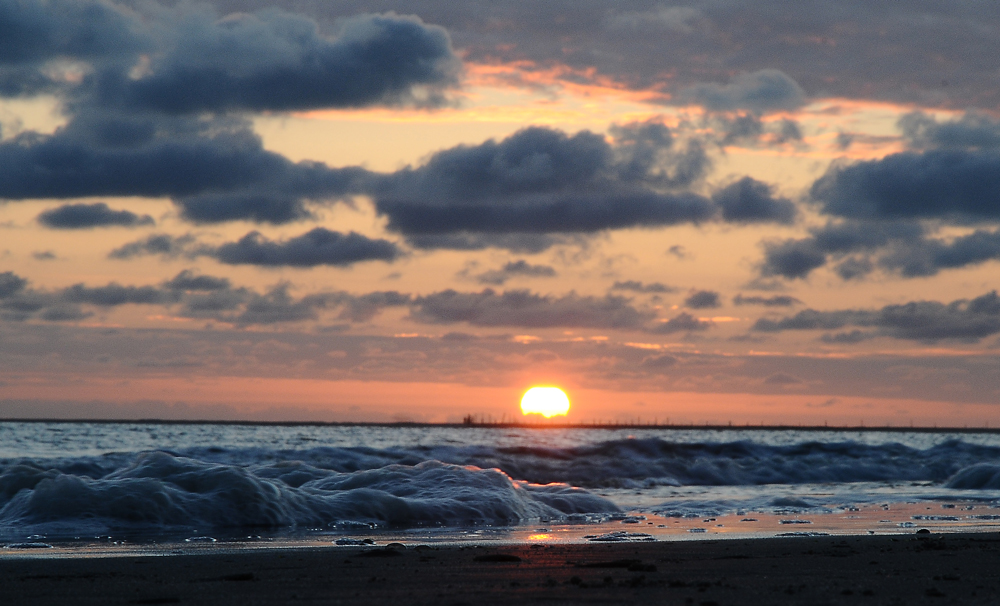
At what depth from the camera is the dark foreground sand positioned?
241 inches

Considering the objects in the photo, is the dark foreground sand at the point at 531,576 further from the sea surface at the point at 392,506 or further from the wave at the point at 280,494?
the wave at the point at 280,494

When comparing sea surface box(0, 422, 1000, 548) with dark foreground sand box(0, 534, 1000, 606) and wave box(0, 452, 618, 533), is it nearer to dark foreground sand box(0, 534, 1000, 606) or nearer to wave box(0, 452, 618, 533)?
wave box(0, 452, 618, 533)

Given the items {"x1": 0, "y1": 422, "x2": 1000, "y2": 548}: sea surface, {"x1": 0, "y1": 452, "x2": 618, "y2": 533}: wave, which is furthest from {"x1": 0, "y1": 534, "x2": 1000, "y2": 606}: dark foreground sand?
{"x1": 0, "y1": 452, "x2": 618, "y2": 533}: wave

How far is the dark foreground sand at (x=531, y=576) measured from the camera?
6.12m

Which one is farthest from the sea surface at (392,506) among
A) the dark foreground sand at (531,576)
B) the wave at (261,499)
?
the dark foreground sand at (531,576)

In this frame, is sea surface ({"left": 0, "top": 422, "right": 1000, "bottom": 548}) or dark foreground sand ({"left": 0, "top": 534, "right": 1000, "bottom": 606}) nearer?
dark foreground sand ({"left": 0, "top": 534, "right": 1000, "bottom": 606})

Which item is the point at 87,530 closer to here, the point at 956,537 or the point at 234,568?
the point at 234,568

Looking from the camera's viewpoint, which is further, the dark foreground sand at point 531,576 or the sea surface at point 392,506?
the sea surface at point 392,506

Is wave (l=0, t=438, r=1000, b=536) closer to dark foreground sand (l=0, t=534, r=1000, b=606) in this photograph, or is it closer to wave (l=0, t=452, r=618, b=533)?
wave (l=0, t=452, r=618, b=533)

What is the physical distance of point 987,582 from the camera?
7.04 m

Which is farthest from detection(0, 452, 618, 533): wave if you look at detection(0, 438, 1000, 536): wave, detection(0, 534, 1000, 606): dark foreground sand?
detection(0, 534, 1000, 606): dark foreground sand

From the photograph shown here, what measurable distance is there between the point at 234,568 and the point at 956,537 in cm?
855

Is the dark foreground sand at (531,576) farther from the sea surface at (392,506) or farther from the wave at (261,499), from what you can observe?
the wave at (261,499)

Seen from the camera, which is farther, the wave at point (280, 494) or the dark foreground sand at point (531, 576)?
the wave at point (280, 494)
